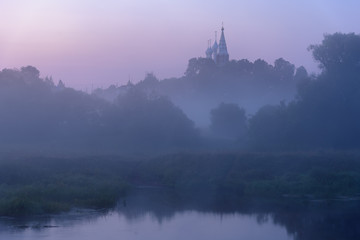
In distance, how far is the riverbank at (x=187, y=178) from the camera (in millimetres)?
21203

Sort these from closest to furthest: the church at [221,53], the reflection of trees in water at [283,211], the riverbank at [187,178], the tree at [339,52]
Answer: the reflection of trees in water at [283,211] < the riverbank at [187,178] < the tree at [339,52] < the church at [221,53]

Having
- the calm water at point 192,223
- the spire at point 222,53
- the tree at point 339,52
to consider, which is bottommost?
the calm water at point 192,223

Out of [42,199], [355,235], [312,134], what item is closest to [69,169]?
[42,199]

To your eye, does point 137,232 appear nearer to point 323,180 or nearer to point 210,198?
→ point 210,198

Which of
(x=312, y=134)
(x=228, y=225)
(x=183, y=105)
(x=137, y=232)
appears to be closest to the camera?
(x=137, y=232)

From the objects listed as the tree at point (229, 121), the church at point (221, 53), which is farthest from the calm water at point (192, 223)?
the church at point (221, 53)

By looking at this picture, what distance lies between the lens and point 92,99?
44.0 m

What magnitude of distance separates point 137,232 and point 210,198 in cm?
706

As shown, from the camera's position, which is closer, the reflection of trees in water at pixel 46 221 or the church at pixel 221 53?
the reflection of trees in water at pixel 46 221

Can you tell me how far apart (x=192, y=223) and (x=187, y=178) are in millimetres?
8022

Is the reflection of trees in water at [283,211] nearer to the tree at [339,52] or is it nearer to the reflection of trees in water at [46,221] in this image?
the reflection of trees in water at [46,221]

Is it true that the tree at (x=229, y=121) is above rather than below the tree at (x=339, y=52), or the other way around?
below

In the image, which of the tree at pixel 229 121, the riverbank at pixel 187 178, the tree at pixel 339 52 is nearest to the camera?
the riverbank at pixel 187 178

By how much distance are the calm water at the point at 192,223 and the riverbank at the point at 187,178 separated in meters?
1.07
